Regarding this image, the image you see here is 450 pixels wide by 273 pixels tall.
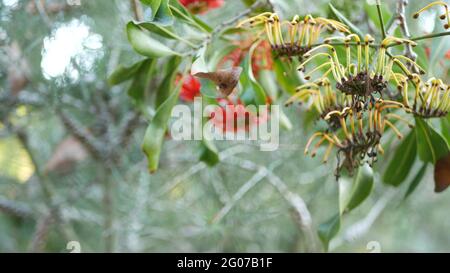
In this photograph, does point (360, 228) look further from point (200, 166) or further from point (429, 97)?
point (429, 97)

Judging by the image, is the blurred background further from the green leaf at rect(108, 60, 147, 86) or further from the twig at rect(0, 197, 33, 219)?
the green leaf at rect(108, 60, 147, 86)

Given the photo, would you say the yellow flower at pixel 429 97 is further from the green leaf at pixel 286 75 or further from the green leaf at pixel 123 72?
the green leaf at pixel 123 72

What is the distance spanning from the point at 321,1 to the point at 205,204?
1.04m

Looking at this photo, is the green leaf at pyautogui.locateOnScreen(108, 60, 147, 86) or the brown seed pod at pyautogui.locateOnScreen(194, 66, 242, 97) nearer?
the brown seed pod at pyautogui.locateOnScreen(194, 66, 242, 97)

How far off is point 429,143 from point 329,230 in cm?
21

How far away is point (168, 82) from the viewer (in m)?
1.08

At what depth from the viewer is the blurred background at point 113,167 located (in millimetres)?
1464

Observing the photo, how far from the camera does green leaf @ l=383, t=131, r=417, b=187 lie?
1.14 m

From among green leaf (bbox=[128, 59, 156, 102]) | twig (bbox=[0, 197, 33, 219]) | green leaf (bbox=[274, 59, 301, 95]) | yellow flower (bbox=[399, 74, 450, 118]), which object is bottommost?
yellow flower (bbox=[399, 74, 450, 118])

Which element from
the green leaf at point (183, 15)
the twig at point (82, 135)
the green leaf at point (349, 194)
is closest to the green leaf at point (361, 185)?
the green leaf at point (349, 194)

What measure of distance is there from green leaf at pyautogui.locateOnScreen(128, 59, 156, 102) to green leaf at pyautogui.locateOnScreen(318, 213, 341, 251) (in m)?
0.39

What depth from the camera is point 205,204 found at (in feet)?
6.81

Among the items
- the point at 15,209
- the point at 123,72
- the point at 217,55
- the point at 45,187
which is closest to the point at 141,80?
the point at 123,72

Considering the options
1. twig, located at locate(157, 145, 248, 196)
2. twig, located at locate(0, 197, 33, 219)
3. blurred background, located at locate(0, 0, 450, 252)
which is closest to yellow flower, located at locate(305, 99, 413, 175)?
blurred background, located at locate(0, 0, 450, 252)
